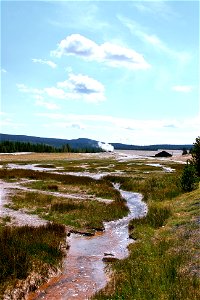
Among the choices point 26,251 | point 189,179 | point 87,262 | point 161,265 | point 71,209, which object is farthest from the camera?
point 189,179

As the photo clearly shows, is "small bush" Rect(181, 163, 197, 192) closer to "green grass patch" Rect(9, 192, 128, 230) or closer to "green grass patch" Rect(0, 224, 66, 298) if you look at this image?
"green grass patch" Rect(9, 192, 128, 230)

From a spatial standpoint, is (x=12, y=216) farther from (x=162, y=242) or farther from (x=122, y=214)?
(x=162, y=242)

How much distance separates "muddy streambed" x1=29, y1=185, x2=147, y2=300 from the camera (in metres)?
14.2

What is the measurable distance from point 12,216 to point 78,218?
4840mm

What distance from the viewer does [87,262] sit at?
58.7 ft

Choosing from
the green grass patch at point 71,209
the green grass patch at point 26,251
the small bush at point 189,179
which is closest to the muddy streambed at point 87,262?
the green grass patch at point 26,251

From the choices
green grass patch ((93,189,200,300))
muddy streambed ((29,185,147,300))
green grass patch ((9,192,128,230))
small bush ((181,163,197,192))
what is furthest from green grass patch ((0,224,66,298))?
small bush ((181,163,197,192))

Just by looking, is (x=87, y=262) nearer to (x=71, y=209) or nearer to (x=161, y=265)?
(x=161, y=265)

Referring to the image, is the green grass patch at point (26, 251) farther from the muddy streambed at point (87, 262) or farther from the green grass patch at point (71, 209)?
the green grass patch at point (71, 209)

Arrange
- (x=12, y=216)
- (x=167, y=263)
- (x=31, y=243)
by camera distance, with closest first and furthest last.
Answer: (x=167, y=263) < (x=31, y=243) < (x=12, y=216)

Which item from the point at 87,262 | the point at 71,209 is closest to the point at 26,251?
the point at 87,262

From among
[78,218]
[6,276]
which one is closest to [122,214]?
[78,218]

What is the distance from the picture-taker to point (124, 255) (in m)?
18.9

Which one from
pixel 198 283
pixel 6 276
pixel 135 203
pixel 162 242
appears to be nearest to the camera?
pixel 198 283
